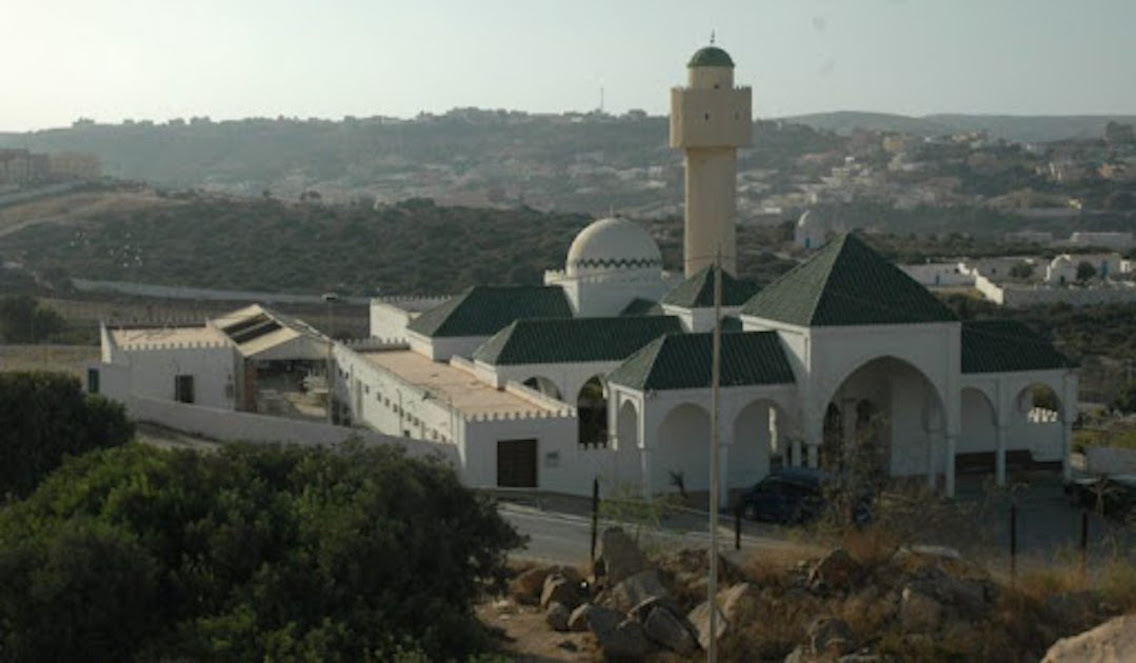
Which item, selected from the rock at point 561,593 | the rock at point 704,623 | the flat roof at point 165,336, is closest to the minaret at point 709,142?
the flat roof at point 165,336

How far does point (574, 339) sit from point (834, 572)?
14.0 m

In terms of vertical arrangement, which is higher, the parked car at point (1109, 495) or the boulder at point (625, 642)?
the boulder at point (625, 642)

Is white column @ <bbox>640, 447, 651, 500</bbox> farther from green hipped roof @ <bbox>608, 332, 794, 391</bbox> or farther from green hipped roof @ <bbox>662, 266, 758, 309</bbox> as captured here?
green hipped roof @ <bbox>662, 266, 758, 309</bbox>

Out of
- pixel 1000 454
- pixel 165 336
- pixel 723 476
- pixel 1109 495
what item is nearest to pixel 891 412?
pixel 1000 454

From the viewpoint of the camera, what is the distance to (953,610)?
1717 centimetres

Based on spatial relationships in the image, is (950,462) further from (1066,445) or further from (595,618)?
(595,618)

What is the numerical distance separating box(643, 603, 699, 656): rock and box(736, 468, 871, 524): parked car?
805 cm

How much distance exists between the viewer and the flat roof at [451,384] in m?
29.0

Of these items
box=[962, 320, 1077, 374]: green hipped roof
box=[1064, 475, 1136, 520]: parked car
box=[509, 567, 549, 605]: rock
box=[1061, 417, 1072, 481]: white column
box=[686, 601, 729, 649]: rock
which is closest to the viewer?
box=[686, 601, 729, 649]: rock

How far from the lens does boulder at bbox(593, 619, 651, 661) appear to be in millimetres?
16969

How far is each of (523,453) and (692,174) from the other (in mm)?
11409

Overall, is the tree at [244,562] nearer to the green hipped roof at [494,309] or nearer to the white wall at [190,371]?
the green hipped roof at [494,309]

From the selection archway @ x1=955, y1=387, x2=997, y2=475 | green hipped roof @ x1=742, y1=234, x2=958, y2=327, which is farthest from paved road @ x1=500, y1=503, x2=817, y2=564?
archway @ x1=955, y1=387, x2=997, y2=475

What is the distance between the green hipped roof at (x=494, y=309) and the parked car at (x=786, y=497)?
9703mm
